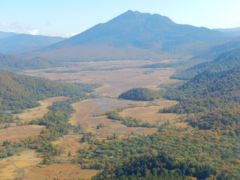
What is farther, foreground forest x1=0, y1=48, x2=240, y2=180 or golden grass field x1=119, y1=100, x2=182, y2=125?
golden grass field x1=119, y1=100, x2=182, y2=125

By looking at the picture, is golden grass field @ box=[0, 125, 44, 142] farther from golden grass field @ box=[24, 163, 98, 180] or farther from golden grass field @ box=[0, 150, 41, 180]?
golden grass field @ box=[24, 163, 98, 180]

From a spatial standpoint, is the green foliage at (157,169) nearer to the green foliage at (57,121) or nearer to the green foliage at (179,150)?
the green foliage at (179,150)

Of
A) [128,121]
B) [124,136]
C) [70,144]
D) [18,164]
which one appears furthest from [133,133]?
[18,164]

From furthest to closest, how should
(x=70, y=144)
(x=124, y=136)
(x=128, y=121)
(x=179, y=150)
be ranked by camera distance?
1. (x=128, y=121)
2. (x=124, y=136)
3. (x=70, y=144)
4. (x=179, y=150)

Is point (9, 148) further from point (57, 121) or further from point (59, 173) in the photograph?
A: point (57, 121)

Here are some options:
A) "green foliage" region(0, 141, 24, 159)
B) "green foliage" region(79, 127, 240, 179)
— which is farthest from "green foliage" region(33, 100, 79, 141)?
"green foliage" region(79, 127, 240, 179)

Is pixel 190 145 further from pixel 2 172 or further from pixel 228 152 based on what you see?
pixel 2 172
